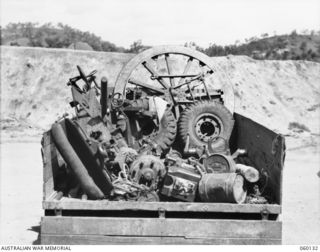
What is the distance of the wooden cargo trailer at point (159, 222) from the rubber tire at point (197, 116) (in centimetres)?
228

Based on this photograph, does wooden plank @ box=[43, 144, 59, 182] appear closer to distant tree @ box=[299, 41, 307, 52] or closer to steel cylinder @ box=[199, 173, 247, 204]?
steel cylinder @ box=[199, 173, 247, 204]

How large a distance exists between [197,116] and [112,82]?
1770 cm

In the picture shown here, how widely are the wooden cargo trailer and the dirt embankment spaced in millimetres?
16616

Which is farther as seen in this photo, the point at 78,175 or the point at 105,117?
the point at 105,117

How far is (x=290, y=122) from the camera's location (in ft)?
75.6

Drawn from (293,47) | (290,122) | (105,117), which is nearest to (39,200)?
(105,117)

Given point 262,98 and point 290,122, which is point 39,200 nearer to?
point 290,122

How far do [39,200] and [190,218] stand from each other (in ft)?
14.9

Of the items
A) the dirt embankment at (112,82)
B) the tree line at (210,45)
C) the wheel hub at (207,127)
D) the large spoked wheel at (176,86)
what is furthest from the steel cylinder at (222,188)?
the tree line at (210,45)

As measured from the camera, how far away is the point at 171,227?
4941 millimetres

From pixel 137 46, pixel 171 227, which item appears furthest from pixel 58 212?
pixel 137 46

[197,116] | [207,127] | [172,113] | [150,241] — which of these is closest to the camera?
[150,241]

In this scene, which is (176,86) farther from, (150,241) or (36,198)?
(150,241)

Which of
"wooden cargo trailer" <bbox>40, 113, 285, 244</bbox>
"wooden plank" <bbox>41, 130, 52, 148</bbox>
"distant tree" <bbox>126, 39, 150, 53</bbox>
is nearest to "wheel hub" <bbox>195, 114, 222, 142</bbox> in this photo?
"wooden cargo trailer" <bbox>40, 113, 285, 244</bbox>
